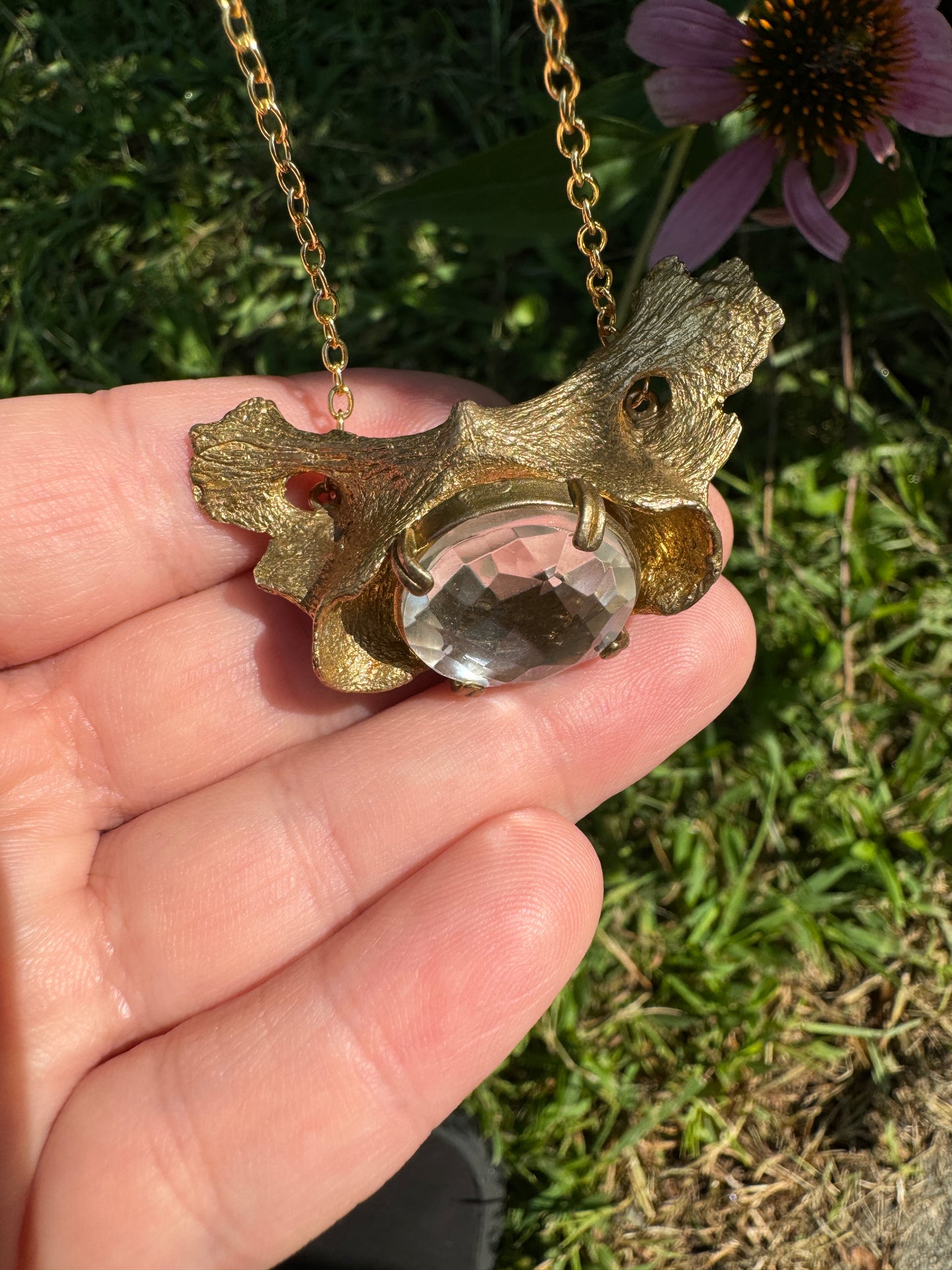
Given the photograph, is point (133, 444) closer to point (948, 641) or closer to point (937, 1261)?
point (948, 641)

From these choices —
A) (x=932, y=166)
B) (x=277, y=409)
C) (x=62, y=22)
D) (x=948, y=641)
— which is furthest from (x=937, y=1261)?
(x=62, y=22)

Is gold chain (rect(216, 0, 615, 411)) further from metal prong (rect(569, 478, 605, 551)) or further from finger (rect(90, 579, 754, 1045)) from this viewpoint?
finger (rect(90, 579, 754, 1045))

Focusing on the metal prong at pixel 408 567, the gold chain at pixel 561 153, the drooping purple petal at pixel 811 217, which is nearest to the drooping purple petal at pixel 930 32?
the drooping purple petal at pixel 811 217

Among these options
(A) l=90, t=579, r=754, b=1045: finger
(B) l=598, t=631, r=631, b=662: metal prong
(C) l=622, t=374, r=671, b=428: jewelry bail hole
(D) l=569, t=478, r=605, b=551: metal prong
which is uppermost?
(C) l=622, t=374, r=671, b=428: jewelry bail hole

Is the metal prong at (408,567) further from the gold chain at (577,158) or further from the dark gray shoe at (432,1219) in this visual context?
the dark gray shoe at (432,1219)

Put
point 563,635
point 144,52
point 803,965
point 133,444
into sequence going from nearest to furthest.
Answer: point 563,635 < point 133,444 < point 803,965 < point 144,52

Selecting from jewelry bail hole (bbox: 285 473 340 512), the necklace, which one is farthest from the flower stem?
jewelry bail hole (bbox: 285 473 340 512)

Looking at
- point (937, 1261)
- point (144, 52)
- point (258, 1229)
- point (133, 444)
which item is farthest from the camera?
point (144, 52)
